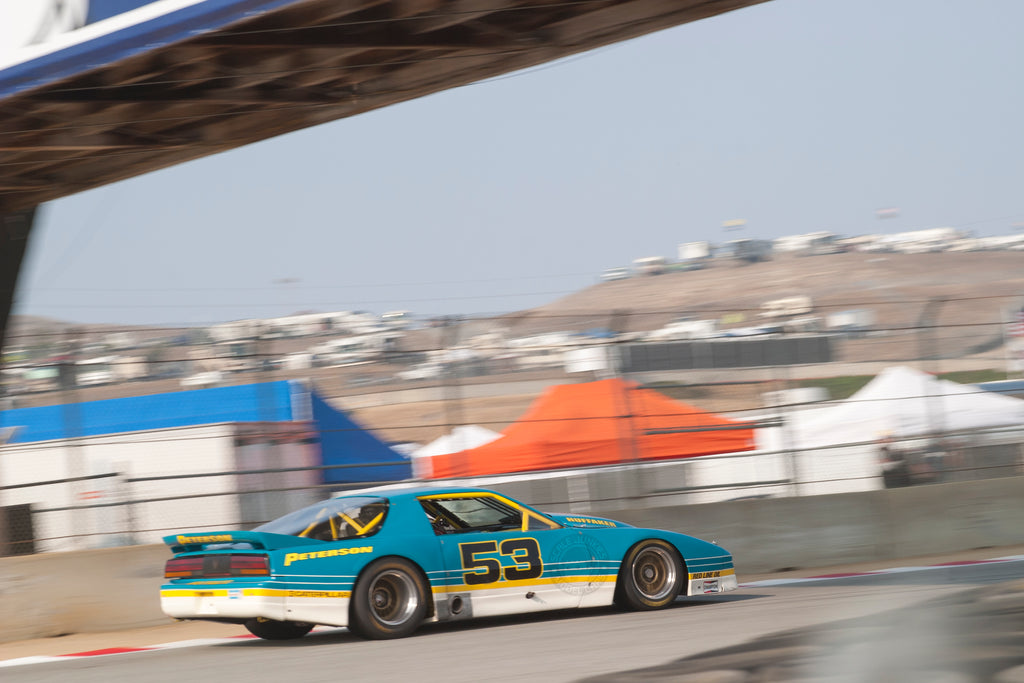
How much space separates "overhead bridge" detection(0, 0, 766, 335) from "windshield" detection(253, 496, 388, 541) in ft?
12.8

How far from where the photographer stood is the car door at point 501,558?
316 inches

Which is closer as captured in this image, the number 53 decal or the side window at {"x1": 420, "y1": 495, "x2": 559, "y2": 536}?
the number 53 decal

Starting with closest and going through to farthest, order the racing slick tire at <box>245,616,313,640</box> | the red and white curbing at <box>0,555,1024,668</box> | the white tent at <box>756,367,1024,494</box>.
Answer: the red and white curbing at <box>0,555,1024,668</box>, the racing slick tire at <box>245,616,313,640</box>, the white tent at <box>756,367,1024,494</box>

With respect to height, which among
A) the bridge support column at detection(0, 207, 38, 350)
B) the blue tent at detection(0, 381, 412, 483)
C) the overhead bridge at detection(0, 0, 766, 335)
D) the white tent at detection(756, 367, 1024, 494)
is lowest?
the white tent at detection(756, 367, 1024, 494)

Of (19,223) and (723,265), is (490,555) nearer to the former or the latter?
(19,223)

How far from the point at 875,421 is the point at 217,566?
500 inches

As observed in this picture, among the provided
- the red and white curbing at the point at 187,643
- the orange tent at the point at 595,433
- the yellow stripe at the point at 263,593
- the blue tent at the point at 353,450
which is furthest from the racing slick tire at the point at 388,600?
the blue tent at the point at 353,450

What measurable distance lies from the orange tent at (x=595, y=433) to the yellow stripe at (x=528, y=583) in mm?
3182

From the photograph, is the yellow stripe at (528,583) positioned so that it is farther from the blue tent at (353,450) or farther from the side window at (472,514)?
the blue tent at (353,450)

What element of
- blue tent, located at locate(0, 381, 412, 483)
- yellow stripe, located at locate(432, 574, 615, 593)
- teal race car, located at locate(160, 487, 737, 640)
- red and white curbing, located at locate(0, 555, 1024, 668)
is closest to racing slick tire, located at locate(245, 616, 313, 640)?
teal race car, located at locate(160, 487, 737, 640)

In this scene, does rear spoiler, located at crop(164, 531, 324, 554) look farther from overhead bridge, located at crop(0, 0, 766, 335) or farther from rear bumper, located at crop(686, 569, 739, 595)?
overhead bridge, located at crop(0, 0, 766, 335)

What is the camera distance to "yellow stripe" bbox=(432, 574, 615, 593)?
7.95 m

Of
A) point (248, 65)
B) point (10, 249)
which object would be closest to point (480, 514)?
point (248, 65)

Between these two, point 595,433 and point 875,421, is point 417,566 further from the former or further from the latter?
point 875,421
